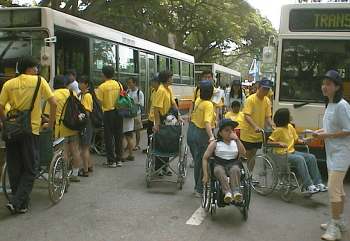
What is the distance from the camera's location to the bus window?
12796mm

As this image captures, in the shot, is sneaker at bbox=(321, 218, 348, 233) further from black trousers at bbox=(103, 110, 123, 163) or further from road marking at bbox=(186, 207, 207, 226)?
black trousers at bbox=(103, 110, 123, 163)

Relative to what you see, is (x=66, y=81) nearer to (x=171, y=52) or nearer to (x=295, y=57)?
(x=295, y=57)

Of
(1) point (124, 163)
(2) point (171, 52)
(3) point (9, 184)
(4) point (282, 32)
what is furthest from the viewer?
(2) point (171, 52)

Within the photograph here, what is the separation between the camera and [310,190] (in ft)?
22.6

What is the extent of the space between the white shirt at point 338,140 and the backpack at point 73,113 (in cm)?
378

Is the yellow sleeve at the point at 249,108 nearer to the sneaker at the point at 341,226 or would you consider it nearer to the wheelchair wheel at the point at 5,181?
the sneaker at the point at 341,226

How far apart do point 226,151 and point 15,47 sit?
501 cm

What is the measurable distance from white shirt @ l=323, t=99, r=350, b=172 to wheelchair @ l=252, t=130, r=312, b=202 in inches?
61.2

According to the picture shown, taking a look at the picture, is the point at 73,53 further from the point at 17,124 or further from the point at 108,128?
the point at 17,124

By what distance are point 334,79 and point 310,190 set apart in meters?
2.04

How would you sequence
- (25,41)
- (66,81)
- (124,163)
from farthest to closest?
(124,163), (25,41), (66,81)

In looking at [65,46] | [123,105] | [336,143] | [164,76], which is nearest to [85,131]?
[123,105]

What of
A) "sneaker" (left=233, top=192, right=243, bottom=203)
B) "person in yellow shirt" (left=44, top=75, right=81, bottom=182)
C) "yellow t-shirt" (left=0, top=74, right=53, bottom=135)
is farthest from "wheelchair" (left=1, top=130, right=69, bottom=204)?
"sneaker" (left=233, top=192, right=243, bottom=203)

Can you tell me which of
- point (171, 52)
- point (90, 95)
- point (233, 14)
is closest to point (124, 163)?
point (90, 95)
